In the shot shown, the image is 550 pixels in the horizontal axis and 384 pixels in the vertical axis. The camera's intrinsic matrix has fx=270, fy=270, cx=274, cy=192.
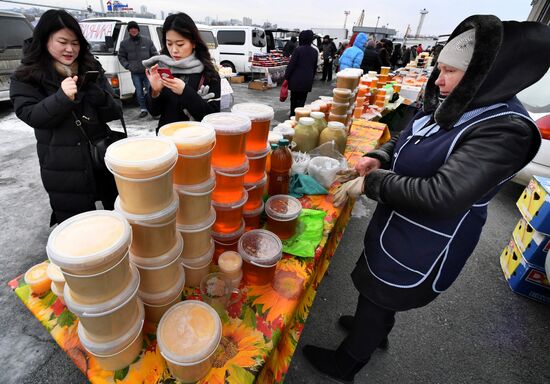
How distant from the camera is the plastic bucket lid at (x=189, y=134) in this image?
990 millimetres

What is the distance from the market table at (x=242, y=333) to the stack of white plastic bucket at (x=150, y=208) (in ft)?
0.69

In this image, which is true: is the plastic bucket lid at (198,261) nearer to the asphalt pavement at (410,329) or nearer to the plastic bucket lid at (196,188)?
the plastic bucket lid at (196,188)

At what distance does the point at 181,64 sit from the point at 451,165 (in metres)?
1.91

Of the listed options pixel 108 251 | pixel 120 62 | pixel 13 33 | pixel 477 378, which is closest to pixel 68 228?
pixel 108 251

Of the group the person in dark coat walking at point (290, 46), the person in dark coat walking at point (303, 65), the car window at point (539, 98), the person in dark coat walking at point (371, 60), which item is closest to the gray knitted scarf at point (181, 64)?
the person in dark coat walking at point (303, 65)

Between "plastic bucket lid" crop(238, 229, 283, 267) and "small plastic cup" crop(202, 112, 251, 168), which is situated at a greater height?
"small plastic cup" crop(202, 112, 251, 168)

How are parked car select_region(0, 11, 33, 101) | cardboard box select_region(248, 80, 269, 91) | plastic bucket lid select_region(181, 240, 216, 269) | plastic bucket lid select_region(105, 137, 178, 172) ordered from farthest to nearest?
cardboard box select_region(248, 80, 269, 91) < parked car select_region(0, 11, 33, 101) < plastic bucket lid select_region(181, 240, 216, 269) < plastic bucket lid select_region(105, 137, 178, 172)

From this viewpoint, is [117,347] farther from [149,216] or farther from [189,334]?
[149,216]

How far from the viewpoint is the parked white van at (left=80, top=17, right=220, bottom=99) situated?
6.39m

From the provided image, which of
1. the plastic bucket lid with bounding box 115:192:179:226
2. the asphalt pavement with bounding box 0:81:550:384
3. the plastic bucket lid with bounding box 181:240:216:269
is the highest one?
the plastic bucket lid with bounding box 115:192:179:226

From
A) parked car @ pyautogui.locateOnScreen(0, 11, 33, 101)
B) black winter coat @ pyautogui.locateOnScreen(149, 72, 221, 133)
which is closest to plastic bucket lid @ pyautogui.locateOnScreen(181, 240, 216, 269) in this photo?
black winter coat @ pyautogui.locateOnScreen(149, 72, 221, 133)

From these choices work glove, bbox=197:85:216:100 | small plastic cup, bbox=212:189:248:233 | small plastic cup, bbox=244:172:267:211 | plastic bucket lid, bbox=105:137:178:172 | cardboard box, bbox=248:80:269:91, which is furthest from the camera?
cardboard box, bbox=248:80:269:91

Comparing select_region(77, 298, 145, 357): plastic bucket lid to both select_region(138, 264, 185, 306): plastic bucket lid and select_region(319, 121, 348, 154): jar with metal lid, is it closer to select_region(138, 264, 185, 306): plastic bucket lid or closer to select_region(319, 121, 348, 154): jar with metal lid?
select_region(138, 264, 185, 306): plastic bucket lid

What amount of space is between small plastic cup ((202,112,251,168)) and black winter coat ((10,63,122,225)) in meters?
1.09
